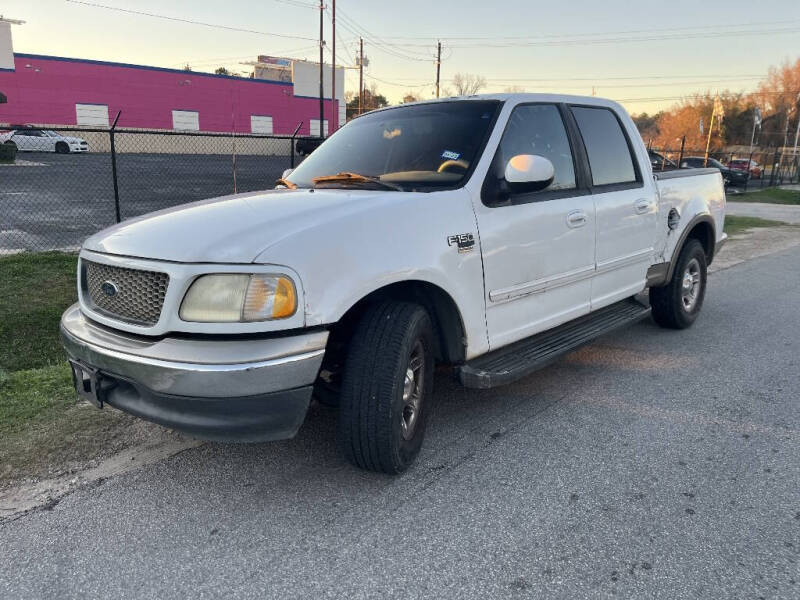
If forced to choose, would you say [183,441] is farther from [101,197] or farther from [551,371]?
[101,197]

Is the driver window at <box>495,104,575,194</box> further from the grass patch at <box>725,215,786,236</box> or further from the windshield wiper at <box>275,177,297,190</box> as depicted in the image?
the grass patch at <box>725,215,786,236</box>

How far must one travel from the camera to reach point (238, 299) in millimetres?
2631

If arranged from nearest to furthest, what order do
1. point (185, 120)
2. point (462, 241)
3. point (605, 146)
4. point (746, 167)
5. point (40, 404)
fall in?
1. point (462, 241)
2. point (40, 404)
3. point (605, 146)
4. point (746, 167)
5. point (185, 120)

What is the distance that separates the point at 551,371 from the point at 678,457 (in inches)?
56.7

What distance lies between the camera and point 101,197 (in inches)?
668

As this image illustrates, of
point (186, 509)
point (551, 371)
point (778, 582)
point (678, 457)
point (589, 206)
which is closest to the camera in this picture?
point (778, 582)

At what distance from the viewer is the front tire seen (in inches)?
115

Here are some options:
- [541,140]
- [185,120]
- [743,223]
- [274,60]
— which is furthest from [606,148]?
[274,60]

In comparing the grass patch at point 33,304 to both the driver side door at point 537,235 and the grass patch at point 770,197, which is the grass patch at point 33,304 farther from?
the grass patch at point 770,197

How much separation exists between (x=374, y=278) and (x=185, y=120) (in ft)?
177

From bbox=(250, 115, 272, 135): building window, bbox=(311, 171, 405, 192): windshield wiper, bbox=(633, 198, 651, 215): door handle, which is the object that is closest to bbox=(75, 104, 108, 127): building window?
bbox=(250, 115, 272, 135): building window

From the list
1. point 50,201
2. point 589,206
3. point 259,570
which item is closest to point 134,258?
point 259,570

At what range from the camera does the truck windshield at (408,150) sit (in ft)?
11.9

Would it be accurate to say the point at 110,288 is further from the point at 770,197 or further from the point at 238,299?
the point at 770,197
